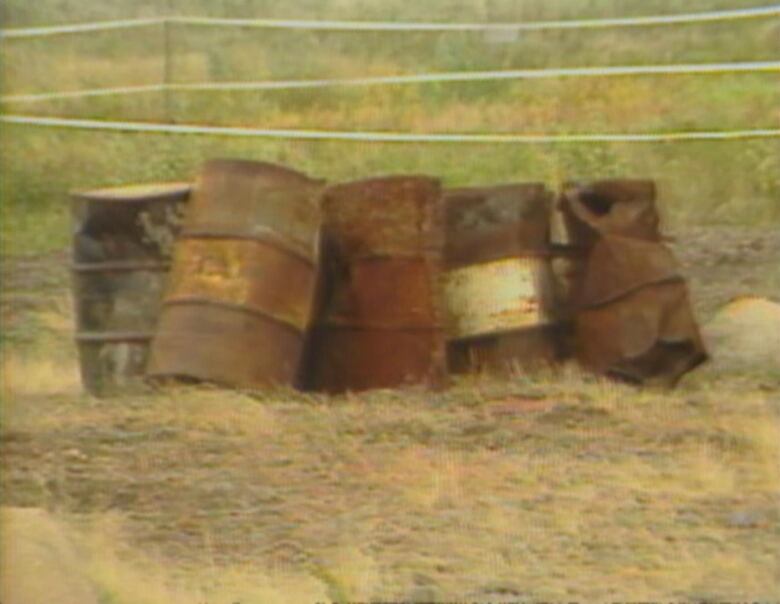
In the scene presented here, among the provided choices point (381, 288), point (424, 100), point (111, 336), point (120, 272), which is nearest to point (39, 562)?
point (111, 336)

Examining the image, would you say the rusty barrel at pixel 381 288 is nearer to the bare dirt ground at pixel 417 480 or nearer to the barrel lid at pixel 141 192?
the bare dirt ground at pixel 417 480

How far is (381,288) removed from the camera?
517 centimetres

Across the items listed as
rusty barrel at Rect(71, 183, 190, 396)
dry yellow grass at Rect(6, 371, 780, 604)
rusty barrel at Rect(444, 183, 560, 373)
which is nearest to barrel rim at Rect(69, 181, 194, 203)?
rusty barrel at Rect(71, 183, 190, 396)

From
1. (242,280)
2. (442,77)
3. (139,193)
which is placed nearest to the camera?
(442,77)

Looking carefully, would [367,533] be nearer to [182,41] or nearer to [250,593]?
[250,593]

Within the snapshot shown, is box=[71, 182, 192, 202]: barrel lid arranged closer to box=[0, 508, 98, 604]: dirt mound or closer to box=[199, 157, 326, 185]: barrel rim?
box=[199, 157, 326, 185]: barrel rim

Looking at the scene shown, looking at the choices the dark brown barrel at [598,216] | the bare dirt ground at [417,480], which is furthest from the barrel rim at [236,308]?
the dark brown barrel at [598,216]

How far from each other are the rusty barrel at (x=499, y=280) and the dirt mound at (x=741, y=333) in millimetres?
319

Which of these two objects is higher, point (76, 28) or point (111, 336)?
point (76, 28)

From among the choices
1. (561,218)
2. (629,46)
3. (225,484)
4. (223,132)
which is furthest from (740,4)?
(225,484)

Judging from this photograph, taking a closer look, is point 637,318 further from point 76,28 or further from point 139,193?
point 76,28

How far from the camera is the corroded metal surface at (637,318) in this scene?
5.04 metres

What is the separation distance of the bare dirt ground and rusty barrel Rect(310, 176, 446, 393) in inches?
2.6

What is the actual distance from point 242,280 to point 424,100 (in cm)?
55
